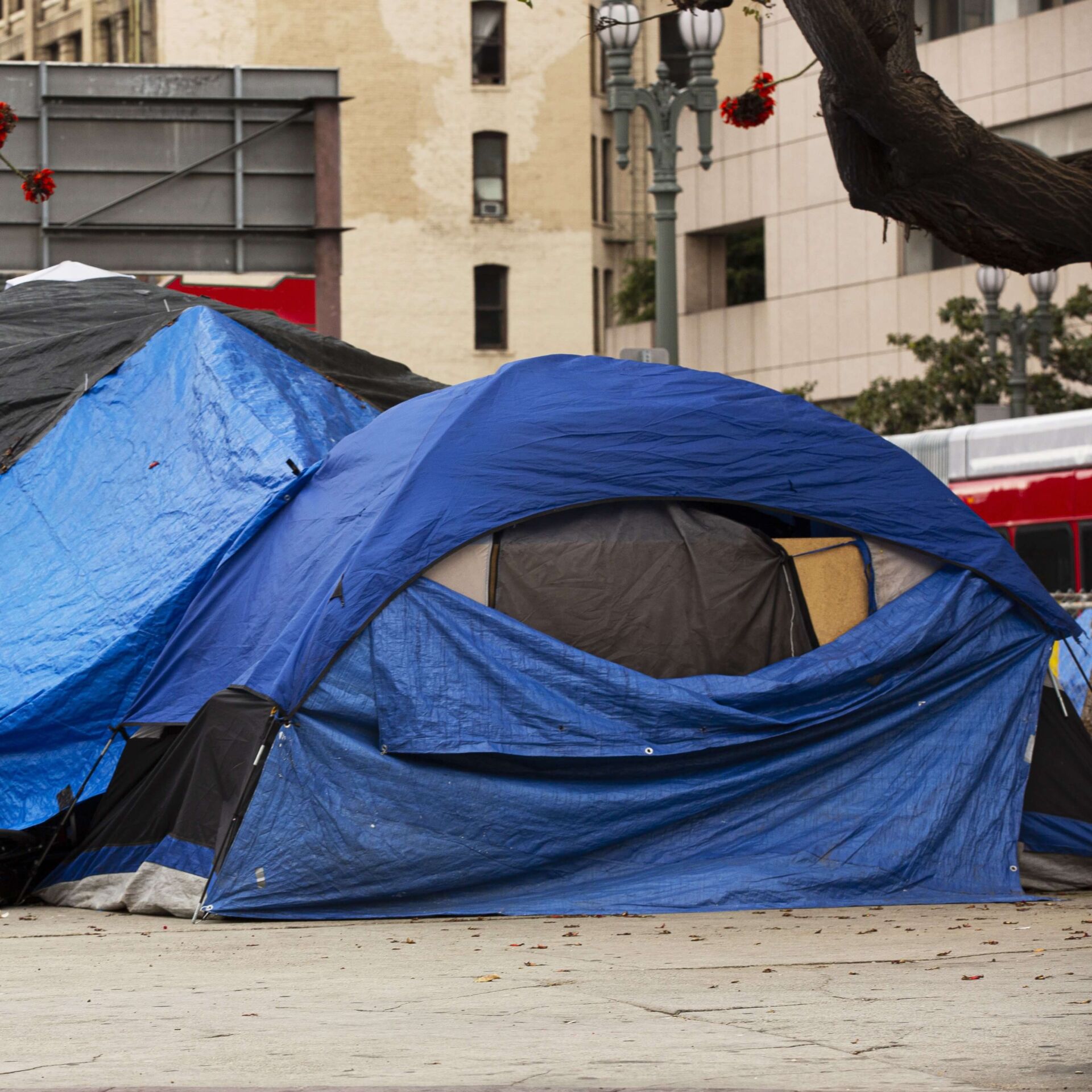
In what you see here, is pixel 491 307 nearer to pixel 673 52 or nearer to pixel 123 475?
pixel 673 52

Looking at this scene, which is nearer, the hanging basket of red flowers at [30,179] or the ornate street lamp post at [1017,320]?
the hanging basket of red flowers at [30,179]

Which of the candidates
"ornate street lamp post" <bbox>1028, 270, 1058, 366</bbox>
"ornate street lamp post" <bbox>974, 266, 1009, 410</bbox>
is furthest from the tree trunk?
"ornate street lamp post" <bbox>1028, 270, 1058, 366</bbox>

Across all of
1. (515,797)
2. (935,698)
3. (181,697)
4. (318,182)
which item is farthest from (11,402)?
(318,182)

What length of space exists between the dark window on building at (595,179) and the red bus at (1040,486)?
3256 centimetres

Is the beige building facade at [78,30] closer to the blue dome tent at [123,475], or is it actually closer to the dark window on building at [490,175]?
the dark window on building at [490,175]

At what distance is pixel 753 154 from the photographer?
→ 43.4m

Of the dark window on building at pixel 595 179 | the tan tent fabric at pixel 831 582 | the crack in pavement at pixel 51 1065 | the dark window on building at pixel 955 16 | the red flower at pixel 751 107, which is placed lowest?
the crack in pavement at pixel 51 1065

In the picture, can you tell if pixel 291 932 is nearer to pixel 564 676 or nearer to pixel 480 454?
pixel 564 676

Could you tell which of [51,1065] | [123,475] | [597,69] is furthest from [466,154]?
[51,1065]

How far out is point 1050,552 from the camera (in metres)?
21.0

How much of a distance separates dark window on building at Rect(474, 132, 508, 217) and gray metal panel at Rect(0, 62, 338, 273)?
30.2m

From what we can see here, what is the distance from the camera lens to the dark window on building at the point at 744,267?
47094mm

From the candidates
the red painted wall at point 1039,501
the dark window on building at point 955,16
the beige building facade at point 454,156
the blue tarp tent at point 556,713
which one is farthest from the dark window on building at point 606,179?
the blue tarp tent at point 556,713

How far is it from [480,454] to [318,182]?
44.6 feet
